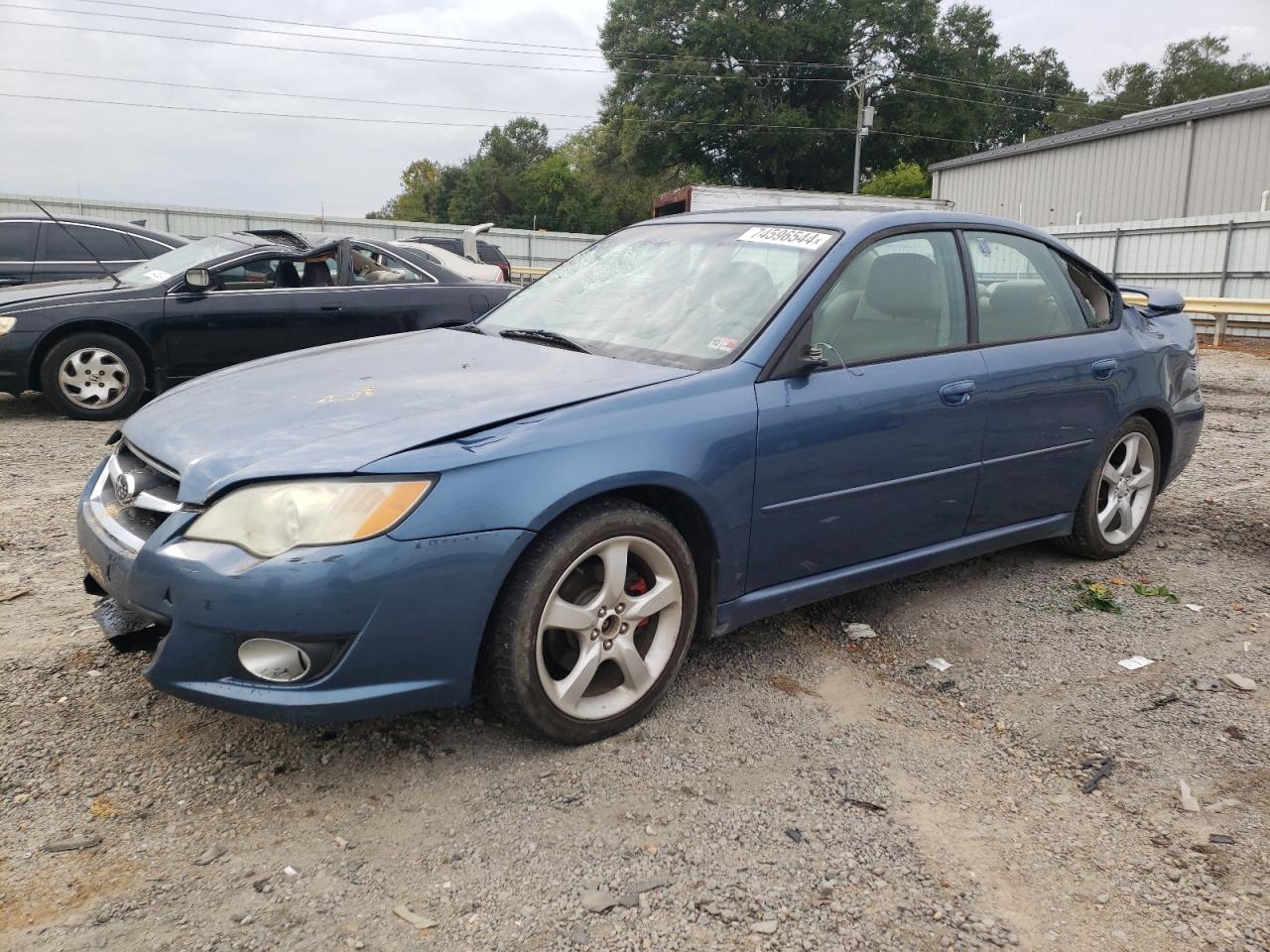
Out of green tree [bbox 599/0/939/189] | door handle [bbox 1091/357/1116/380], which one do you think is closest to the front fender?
door handle [bbox 1091/357/1116/380]

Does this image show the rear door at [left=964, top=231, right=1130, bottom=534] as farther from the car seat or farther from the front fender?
the car seat

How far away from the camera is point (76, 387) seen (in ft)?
24.8

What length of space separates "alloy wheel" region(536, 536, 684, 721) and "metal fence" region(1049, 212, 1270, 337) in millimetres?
17397

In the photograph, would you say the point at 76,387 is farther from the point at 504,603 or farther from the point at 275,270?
the point at 504,603

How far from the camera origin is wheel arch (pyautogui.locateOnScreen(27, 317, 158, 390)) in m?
7.39

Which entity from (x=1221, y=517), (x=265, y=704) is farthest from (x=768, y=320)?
(x=1221, y=517)

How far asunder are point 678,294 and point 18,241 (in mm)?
8539

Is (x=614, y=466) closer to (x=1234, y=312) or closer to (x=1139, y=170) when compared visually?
(x=1234, y=312)

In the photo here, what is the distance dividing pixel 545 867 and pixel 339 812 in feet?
1.91

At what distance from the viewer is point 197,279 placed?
25.2 ft

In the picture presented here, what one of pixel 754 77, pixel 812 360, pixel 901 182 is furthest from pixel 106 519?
pixel 901 182

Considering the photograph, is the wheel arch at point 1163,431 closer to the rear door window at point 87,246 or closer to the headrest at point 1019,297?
the headrest at point 1019,297

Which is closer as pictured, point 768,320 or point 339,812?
point 339,812

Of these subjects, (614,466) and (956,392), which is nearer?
(614,466)
